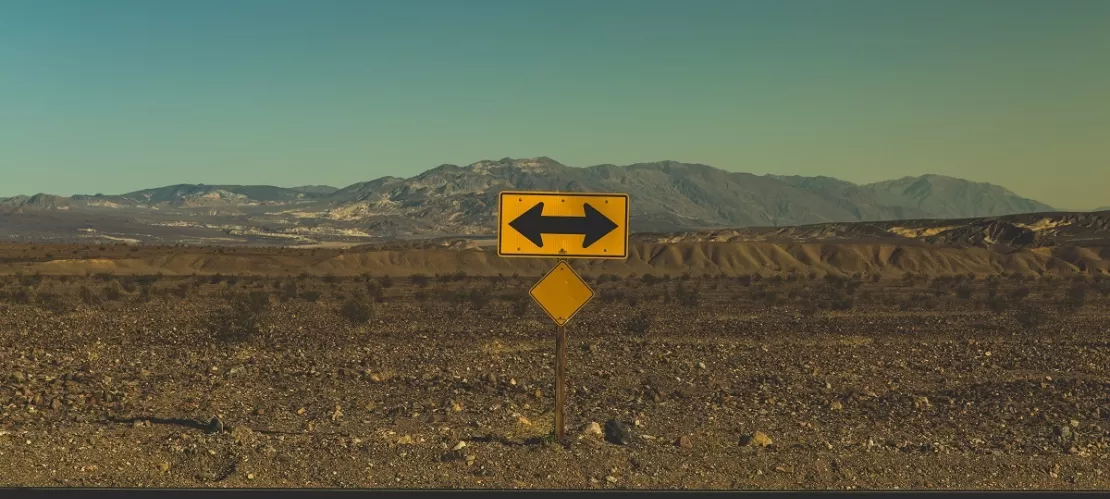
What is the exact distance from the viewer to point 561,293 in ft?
42.8

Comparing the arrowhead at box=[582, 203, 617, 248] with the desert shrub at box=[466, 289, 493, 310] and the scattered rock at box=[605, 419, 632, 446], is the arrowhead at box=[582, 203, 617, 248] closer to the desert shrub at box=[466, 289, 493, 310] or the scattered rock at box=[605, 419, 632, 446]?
the scattered rock at box=[605, 419, 632, 446]

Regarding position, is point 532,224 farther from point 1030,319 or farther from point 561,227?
point 1030,319

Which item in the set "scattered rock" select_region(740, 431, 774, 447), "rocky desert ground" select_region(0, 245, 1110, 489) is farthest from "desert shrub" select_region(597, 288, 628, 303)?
"scattered rock" select_region(740, 431, 774, 447)

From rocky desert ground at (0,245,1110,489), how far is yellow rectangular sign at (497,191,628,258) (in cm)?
234

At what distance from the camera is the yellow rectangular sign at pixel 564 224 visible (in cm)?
1280

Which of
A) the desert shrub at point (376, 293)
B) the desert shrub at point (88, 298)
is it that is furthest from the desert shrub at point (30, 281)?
the desert shrub at point (376, 293)

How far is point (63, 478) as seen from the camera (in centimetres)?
1127

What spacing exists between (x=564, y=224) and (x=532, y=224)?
1.21ft

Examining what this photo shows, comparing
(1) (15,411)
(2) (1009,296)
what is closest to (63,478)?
(1) (15,411)

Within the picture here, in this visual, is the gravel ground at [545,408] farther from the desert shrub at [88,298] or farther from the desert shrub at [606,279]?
the desert shrub at [606,279]

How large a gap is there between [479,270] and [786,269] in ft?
93.1

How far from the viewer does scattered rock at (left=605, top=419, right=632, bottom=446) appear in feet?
44.5

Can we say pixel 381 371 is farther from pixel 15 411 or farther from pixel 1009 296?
pixel 1009 296

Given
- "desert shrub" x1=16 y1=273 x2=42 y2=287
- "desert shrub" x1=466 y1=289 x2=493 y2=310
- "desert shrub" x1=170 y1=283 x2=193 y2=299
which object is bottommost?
"desert shrub" x1=16 y1=273 x2=42 y2=287
